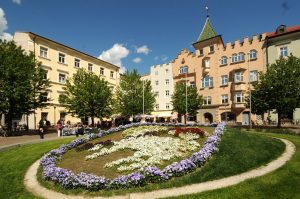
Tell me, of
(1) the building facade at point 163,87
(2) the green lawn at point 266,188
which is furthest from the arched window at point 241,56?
(2) the green lawn at point 266,188

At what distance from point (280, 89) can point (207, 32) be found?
31789 mm

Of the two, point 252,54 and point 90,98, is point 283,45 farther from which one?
point 90,98

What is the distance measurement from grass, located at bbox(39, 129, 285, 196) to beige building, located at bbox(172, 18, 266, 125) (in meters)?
32.4

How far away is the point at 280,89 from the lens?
105ft

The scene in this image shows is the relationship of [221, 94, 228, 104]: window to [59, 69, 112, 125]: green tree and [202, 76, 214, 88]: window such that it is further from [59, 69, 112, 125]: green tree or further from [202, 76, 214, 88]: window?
[59, 69, 112, 125]: green tree

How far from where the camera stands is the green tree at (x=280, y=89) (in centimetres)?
3147

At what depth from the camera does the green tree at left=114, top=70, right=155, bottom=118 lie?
5047cm

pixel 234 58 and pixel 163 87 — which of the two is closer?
pixel 234 58

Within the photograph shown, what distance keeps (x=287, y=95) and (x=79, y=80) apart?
3023cm

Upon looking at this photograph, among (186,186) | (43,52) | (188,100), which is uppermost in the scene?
(43,52)

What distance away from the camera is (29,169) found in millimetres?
14648

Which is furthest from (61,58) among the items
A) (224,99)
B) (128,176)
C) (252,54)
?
(128,176)

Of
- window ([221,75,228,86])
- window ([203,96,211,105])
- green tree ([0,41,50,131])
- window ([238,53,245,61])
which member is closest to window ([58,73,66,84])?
green tree ([0,41,50,131])

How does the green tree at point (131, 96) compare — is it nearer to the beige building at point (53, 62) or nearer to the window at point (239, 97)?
the beige building at point (53, 62)
